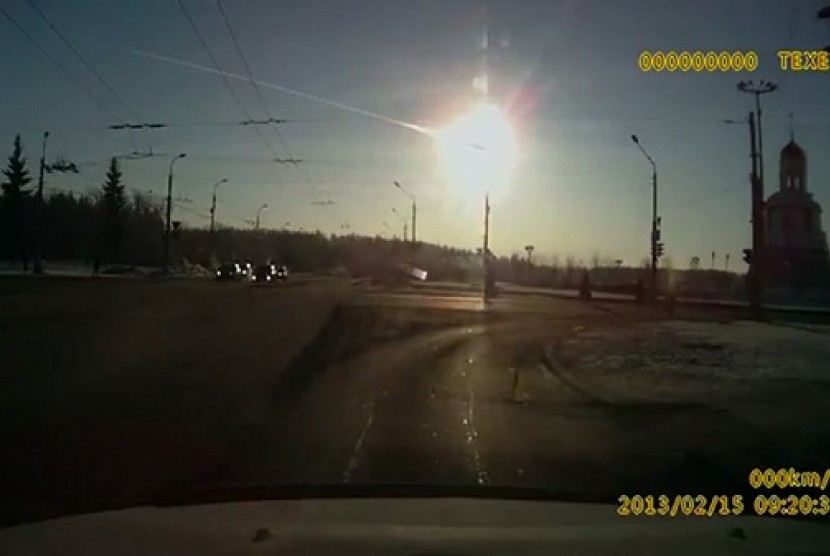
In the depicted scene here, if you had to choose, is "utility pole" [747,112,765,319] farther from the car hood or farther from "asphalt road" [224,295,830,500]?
the car hood

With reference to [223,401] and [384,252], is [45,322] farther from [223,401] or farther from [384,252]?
[384,252]

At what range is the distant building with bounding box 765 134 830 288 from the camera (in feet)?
108

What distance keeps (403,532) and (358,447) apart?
23.0ft

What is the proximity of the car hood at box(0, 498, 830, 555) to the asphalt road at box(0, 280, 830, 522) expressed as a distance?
3.80ft

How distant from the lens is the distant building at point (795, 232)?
32.9 meters

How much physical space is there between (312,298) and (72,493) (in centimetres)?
4677

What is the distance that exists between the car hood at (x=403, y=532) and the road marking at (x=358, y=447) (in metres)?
4.20

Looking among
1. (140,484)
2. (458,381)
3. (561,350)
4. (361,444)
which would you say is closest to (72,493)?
(140,484)

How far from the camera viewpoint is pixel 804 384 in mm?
17250

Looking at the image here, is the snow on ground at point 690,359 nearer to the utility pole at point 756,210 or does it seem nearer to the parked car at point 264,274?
the utility pole at point 756,210

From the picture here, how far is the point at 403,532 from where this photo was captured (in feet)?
14.3

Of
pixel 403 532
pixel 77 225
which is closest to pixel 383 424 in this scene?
pixel 403 532

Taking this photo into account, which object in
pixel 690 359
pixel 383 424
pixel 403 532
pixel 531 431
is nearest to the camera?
pixel 403 532

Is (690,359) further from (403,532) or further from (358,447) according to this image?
(403,532)
